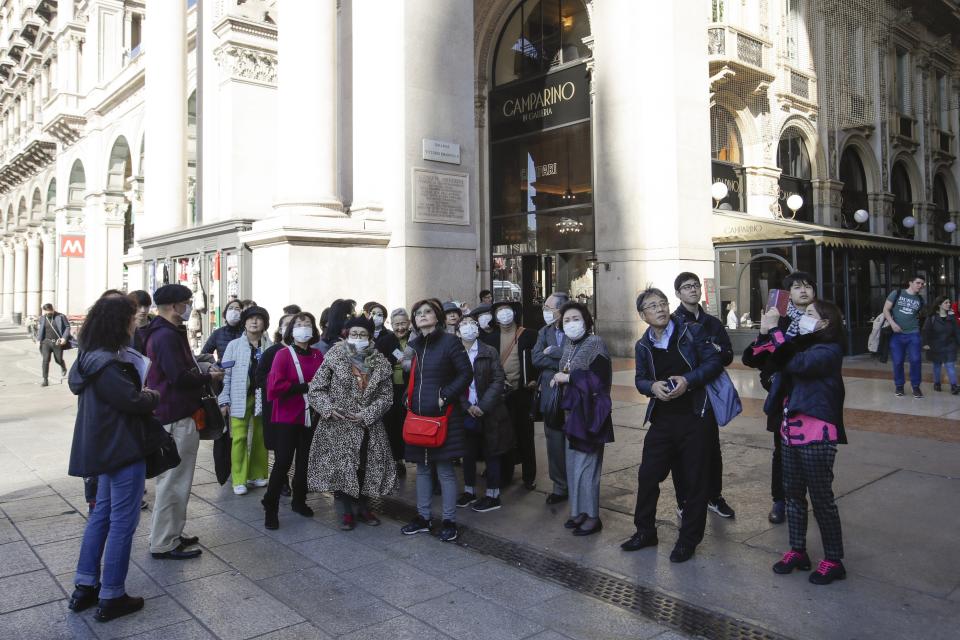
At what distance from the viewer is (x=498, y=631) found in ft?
12.5

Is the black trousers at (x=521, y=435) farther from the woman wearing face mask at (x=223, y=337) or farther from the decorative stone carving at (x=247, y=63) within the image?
the decorative stone carving at (x=247, y=63)

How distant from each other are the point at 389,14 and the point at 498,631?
10654 mm

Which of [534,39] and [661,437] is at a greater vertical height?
[534,39]

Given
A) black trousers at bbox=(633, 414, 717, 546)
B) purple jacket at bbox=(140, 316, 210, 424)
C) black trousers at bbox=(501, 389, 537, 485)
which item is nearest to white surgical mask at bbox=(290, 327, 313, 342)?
purple jacket at bbox=(140, 316, 210, 424)

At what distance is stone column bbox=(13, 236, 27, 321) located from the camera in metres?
48.2

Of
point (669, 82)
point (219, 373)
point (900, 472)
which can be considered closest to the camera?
point (219, 373)

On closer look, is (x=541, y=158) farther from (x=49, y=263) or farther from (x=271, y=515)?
(x=49, y=263)

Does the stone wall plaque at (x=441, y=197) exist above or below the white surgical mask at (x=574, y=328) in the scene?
above

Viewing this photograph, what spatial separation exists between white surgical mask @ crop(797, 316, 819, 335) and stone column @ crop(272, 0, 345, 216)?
8416mm

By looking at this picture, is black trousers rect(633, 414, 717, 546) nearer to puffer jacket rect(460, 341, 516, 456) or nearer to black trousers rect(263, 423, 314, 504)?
puffer jacket rect(460, 341, 516, 456)

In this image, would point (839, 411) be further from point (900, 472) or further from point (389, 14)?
point (389, 14)

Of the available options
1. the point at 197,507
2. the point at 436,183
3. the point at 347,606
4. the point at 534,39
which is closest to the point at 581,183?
the point at 534,39

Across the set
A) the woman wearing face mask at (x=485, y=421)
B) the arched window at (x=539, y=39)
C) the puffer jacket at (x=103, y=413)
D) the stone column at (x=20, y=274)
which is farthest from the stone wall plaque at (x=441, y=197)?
the stone column at (x=20, y=274)

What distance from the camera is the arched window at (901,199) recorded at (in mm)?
30875
